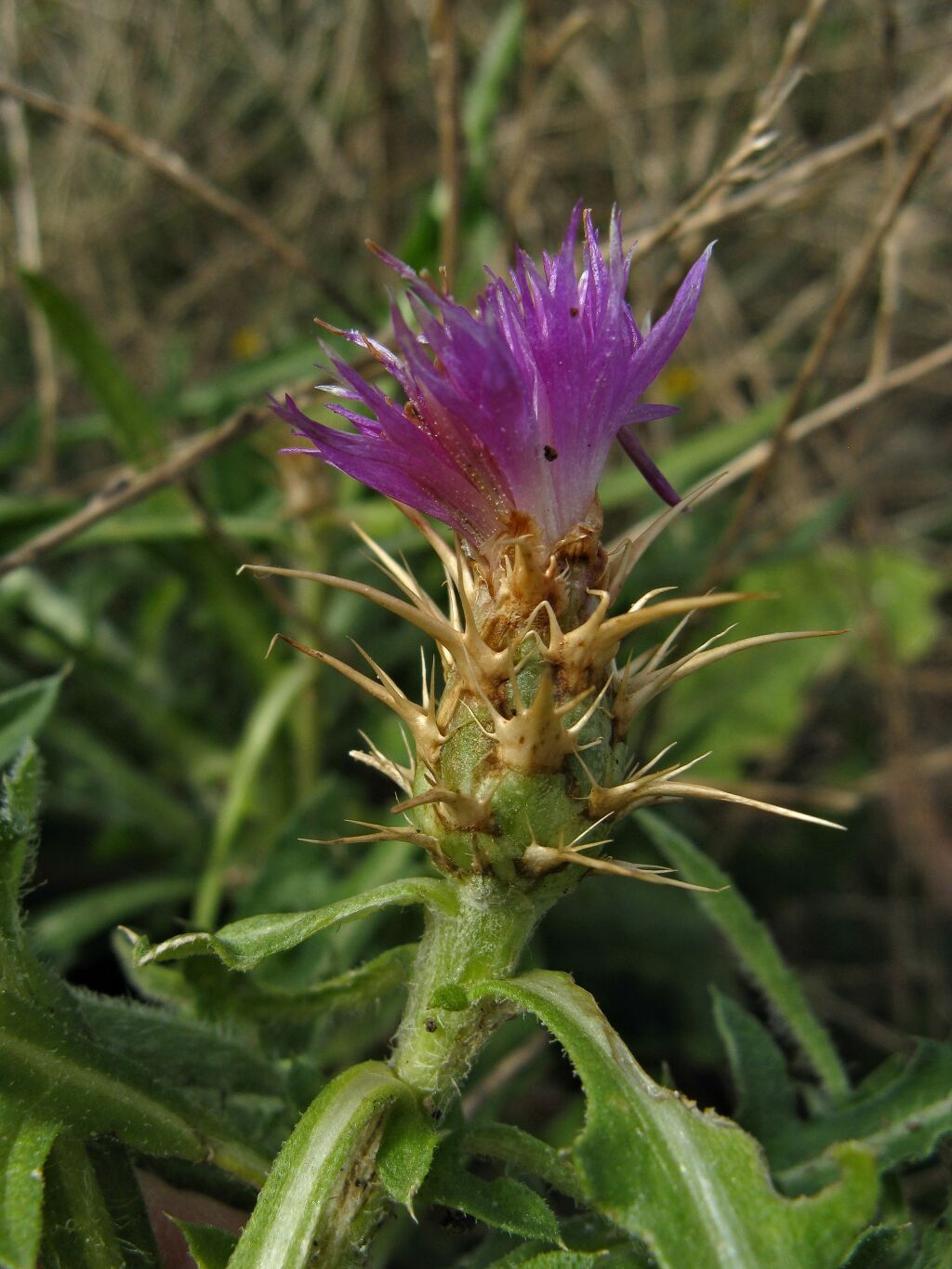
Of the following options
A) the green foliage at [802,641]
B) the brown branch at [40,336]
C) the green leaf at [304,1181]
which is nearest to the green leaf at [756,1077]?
the green leaf at [304,1181]

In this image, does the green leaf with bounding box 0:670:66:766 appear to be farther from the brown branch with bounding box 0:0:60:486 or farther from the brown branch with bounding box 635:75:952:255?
the brown branch with bounding box 635:75:952:255

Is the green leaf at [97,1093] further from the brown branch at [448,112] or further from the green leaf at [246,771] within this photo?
the brown branch at [448,112]

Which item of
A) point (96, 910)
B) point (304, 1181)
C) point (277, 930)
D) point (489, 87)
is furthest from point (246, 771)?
point (489, 87)

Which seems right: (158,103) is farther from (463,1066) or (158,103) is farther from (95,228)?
(463,1066)

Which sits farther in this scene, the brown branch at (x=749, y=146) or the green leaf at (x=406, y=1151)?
the brown branch at (x=749, y=146)

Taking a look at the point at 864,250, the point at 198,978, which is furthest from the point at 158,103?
the point at 198,978
